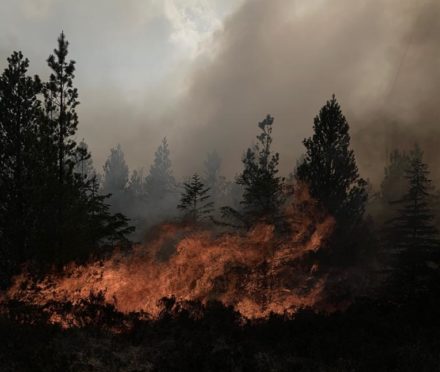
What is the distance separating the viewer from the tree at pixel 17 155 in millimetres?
15805

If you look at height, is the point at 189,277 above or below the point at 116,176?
below

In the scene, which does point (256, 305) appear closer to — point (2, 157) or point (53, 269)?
point (53, 269)

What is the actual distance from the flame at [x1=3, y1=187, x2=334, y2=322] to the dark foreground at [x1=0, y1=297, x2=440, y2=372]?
2.40 ft

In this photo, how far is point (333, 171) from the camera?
81.6 ft

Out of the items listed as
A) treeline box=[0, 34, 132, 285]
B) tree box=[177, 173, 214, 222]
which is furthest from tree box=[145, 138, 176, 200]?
treeline box=[0, 34, 132, 285]

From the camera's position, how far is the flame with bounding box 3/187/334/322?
539 inches

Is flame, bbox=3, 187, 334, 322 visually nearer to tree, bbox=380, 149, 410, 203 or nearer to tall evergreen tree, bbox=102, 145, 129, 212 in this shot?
tree, bbox=380, 149, 410, 203

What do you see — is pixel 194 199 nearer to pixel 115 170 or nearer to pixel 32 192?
pixel 32 192

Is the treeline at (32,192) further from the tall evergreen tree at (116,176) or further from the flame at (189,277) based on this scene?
the tall evergreen tree at (116,176)

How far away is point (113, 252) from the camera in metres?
15.4

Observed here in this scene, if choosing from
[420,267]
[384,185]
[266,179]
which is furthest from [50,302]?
[384,185]

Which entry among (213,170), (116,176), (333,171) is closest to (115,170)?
(116,176)

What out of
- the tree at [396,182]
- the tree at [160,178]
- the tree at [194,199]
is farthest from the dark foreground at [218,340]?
the tree at [160,178]

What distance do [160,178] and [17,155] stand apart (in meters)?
70.5
